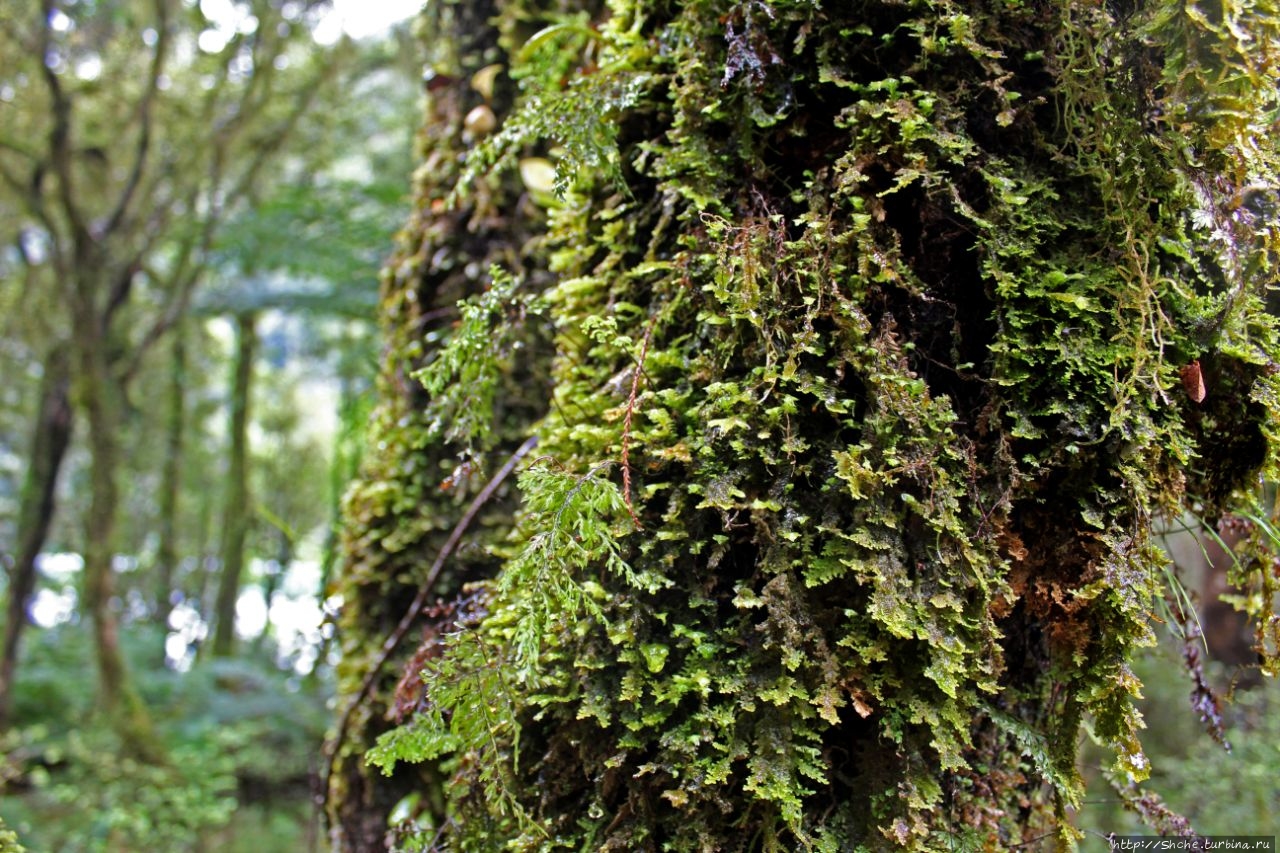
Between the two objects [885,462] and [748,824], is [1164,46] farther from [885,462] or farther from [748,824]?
[748,824]

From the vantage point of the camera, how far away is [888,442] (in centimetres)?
100

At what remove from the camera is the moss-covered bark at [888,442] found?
99 centimetres

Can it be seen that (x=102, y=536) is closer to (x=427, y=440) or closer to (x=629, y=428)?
(x=427, y=440)

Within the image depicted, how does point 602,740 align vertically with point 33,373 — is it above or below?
below

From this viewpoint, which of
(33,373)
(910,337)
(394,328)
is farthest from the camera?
(33,373)

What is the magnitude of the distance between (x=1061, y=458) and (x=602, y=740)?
2.33ft

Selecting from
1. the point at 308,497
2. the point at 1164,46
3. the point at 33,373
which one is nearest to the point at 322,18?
the point at 1164,46

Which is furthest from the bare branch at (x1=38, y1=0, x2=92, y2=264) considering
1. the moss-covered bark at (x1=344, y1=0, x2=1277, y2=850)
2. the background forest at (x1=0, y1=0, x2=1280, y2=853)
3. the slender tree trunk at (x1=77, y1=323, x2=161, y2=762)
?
the moss-covered bark at (x1=344, y1=0, x2=1277, y2=850)

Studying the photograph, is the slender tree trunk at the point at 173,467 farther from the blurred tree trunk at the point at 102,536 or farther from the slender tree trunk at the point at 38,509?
the blurred tree trunk at the point at 102,536

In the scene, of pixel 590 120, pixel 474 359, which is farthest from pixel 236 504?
pixel 590 120

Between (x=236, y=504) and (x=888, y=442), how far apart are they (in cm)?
1231

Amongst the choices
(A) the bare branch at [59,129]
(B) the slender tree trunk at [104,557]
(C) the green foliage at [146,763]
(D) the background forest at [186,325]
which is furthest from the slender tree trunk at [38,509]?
(A) the bare branch at [59,129]

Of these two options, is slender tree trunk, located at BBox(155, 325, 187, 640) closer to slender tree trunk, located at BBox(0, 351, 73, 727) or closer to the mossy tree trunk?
slender tree trunk, located at BBox(0, 351, 73, 727)

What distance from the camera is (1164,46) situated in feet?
3.48
